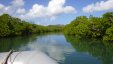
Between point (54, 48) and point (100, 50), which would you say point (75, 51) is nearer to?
point (100, 50)

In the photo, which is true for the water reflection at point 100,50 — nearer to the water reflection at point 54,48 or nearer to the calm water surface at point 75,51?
the calm water surface at point 75,51

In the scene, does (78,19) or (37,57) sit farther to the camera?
(78,19)

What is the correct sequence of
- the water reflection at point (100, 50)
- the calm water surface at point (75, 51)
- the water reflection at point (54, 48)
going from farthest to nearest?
1. the water reflection at point (54, 48)
2. the water reflection at point (100, 50)
3. the calm water surface at point (75, 51)

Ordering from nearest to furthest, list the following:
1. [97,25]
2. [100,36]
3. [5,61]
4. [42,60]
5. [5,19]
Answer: [5,61] < [42,60] < [97,25] < [100,36] < [5,19]

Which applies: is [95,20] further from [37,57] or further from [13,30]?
[37,57]

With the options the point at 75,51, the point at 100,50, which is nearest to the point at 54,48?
the point at 75,51

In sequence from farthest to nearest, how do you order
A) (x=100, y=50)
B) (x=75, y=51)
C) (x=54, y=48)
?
(x=54, y=48)
(x=100, y=50)
(x=75, y=51)

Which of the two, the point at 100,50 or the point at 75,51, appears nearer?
the point at 75,51

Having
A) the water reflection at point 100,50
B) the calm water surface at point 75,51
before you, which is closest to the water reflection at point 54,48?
the calm water surface at point 75,51

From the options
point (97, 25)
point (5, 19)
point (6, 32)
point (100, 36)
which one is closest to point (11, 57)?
point (97, 25)

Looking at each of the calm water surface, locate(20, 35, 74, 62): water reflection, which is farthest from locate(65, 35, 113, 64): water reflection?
locate(20, 35, 74, 62): water reflection

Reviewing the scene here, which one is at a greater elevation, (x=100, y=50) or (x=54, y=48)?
(x=54, y=48)

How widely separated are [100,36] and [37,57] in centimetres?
5053

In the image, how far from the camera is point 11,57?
9.43 ft
